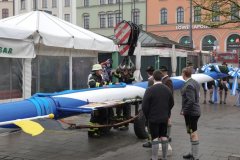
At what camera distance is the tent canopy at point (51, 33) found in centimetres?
1234

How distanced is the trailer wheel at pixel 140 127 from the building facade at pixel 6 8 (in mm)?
77935

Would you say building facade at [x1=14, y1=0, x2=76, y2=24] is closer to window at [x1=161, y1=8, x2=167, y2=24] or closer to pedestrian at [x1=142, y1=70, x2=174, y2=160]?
window at [x1=161, y1=8, x2=167, y2=24]

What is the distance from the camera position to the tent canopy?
12.3 meters

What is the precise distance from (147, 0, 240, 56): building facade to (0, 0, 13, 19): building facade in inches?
1244

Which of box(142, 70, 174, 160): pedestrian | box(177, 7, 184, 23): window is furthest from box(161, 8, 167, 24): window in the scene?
box(142, 70, 174, 160): pedestrian

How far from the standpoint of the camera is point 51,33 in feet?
44.2

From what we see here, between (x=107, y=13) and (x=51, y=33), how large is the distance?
185 ft

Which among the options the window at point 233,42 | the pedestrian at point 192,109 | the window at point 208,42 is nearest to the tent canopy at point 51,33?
the pedestrian at point 192,109

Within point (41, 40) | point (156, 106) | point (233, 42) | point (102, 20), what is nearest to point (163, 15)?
point (102, 20)

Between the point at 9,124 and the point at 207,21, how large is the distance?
11.1 m

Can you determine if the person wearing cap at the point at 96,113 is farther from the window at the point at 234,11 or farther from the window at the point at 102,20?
the window at the point at 102,20

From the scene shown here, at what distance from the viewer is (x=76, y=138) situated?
10.4 metres

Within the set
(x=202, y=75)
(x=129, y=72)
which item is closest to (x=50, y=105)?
(x=129, y=72)

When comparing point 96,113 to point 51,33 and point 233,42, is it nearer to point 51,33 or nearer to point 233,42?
point 51,33
